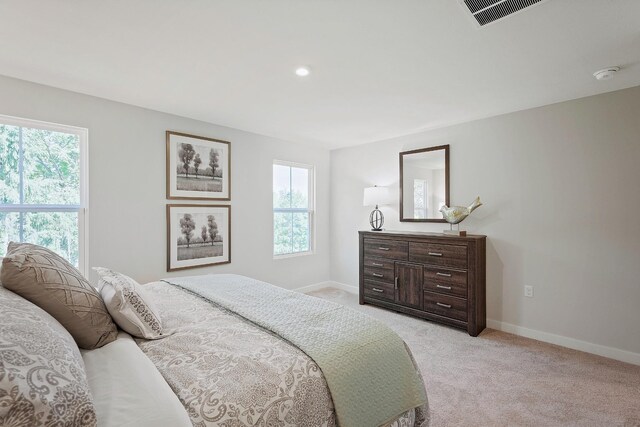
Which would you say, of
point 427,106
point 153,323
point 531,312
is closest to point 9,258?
point 153,323

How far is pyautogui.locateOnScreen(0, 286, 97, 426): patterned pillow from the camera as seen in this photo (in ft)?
1.90

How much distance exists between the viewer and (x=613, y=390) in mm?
2178

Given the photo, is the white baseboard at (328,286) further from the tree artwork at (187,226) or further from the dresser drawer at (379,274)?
the tree artwork at (187,226)

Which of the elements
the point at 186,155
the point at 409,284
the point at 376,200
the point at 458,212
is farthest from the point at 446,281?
the point at 186,155

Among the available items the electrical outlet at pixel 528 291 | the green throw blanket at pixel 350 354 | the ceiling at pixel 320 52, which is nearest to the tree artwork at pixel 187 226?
the ceiling at pixel 320 52

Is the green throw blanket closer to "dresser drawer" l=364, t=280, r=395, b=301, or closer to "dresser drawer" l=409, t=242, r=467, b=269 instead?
"dresser drawer" l=409, t=242, r=467, b=269

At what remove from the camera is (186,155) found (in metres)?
3.45

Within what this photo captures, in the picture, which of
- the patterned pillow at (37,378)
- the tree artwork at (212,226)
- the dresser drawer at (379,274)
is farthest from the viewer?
the dresser drawer at (379,274)

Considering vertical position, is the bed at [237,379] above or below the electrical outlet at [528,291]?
above

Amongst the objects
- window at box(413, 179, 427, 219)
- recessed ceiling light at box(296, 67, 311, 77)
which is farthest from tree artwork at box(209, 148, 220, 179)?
window at box(413, 179, 427, 219)

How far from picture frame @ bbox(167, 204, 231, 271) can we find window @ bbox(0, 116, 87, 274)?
78cm

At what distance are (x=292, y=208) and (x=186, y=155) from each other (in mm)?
1744

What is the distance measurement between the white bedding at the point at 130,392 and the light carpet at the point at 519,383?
167 centimetres

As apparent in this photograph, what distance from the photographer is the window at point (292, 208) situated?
176 inches
